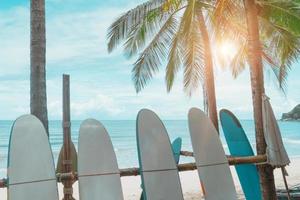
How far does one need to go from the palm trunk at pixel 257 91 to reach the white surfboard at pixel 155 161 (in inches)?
42.8

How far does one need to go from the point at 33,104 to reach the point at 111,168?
1.18 m

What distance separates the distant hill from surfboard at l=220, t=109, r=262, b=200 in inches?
3020

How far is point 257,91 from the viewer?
4.74m

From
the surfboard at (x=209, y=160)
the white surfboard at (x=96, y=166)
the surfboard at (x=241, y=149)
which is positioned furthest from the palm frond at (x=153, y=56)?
the white surfboard at (x=96, y=166)

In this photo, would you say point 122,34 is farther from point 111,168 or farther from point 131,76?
point 111,168

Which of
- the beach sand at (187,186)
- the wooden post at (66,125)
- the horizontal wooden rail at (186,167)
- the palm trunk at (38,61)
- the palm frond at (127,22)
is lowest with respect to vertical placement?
the beach sand at (187,186)

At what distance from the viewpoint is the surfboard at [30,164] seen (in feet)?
11.0

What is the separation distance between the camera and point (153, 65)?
8.89m

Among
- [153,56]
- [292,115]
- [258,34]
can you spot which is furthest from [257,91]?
[292,115]

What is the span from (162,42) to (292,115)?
248ft

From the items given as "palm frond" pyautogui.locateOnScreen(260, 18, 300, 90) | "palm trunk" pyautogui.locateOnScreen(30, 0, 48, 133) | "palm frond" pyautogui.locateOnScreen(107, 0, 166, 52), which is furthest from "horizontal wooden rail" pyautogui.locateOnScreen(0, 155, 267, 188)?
"palm frond" pyautogui.locateOnScreen(107, 0, 166, 52)

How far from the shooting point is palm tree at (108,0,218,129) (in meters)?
8.51

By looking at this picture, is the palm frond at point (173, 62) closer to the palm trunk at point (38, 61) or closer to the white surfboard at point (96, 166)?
the palm trunk at point (38, 61)

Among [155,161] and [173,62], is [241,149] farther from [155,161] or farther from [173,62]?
[173,62]
